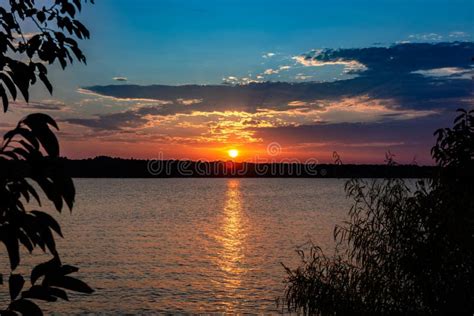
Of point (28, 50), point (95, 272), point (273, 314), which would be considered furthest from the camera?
point (95, 272)

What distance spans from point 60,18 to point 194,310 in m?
29.4

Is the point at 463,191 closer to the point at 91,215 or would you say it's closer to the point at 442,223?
the point at 442,223

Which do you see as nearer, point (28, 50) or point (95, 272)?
point (28, 50)

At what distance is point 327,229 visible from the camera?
274ft

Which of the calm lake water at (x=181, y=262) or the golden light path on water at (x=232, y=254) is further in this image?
the golden light path on water at (x=232, y=254)

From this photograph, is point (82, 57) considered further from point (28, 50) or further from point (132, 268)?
point (132, 268)

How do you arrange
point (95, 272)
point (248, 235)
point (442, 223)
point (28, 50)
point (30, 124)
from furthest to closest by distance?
1. point (248, 235)
2. point (95, 272)
3. point (442, 223)
4. point (28, 50)
5. point (30, 124)

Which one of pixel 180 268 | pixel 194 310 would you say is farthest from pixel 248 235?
pixel 194 310

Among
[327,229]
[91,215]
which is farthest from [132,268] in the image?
[91,215]

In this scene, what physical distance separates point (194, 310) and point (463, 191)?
2199cm

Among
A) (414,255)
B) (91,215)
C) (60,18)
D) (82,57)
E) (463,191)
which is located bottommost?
(91,215)

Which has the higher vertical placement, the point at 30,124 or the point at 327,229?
the point at 30,124

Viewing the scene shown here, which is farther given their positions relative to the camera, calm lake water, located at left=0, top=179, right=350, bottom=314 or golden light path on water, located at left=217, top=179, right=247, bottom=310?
golden light path on water, located at left=217, top=179, right=247, bottom=310

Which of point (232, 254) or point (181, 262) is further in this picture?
point (232, 254)
